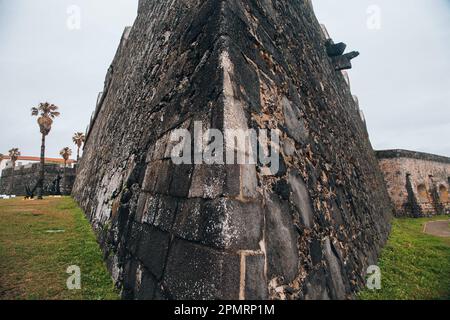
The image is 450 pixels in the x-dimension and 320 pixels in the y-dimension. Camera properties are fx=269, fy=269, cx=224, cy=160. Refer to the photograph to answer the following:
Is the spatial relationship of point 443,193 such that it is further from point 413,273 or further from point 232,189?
point 232,189

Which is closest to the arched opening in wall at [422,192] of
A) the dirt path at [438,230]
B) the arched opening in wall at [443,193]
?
the arched opening in wall at [443,193]

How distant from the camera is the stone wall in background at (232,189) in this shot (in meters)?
1.56

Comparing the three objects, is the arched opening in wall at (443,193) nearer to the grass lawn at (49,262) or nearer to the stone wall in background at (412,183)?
the stone wall in background at (412,183)

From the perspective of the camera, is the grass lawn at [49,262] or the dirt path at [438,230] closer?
the grass lawn at [49,262]

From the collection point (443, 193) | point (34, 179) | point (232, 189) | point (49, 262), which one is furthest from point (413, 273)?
point (34, 179)

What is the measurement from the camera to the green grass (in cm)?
296

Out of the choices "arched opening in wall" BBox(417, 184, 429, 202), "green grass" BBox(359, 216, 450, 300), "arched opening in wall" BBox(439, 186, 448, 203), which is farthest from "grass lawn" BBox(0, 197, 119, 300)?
"arched opening in wall" BBox(439, 186, 448, 203)

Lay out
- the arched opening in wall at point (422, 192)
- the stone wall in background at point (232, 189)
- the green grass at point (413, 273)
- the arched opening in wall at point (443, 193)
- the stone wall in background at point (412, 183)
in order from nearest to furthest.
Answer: the stone wall in background at point (232, 189) < the green grass at point (413, 273) < the stone wall in background at point (412, 183) < the arched opening in wall at point (422, 192) < the arched opening in wall at point (443, 193)

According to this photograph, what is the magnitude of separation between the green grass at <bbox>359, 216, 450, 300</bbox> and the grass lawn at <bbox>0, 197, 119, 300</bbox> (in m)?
2.65

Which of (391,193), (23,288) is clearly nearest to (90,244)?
(23,288)

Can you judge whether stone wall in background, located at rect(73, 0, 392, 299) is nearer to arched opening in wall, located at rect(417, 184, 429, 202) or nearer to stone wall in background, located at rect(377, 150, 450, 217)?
stone wall in background, located at rect(377, 150, 450, 217)

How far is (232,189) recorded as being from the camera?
5.25 feet

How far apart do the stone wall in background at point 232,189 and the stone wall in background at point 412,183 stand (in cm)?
1505

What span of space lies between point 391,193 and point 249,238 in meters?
17.9
